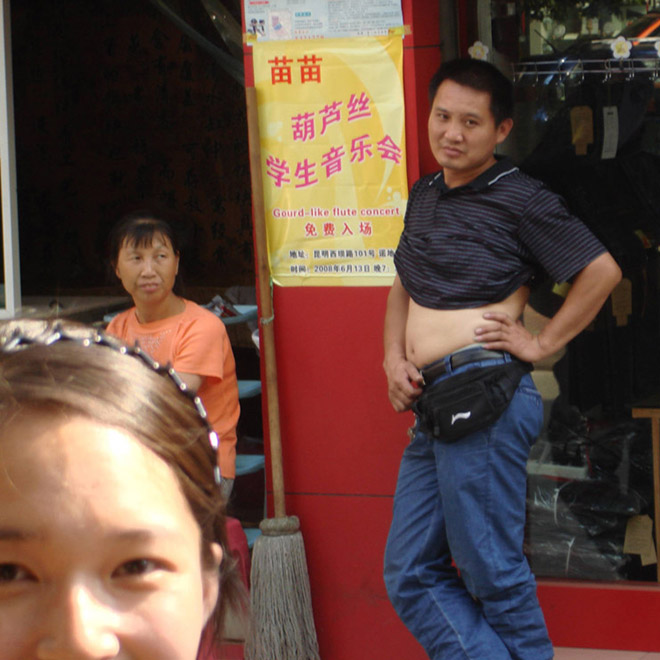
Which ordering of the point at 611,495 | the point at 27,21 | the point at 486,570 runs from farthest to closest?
the point at 27,21, the point at 611,495, the point at 486,570

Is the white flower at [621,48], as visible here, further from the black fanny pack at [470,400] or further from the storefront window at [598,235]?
the black fanny pack at [470,400]

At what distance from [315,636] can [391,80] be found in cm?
196

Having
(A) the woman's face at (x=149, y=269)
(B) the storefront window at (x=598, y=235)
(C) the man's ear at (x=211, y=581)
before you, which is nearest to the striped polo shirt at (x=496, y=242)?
(B) the storefront window at (x=598, y=235)

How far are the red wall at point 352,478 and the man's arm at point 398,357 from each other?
0.33 metres

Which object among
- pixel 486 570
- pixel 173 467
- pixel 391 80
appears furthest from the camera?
pixel 391 80

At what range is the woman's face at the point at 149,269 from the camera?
3.69 meters

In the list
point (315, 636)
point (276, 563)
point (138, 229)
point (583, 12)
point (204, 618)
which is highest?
point (583, 12)

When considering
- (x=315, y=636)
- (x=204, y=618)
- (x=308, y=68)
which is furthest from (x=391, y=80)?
(x=204, y=618)

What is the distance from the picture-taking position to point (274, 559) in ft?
11.9

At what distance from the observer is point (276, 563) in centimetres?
362

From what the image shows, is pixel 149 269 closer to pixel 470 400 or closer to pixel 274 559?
pixel 274 559

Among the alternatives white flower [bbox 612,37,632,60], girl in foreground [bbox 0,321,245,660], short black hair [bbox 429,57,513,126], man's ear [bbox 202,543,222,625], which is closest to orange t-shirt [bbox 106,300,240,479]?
short black hair [bbox 429,57,513,126]

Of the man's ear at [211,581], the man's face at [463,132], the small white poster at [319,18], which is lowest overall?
the man's ear at [211,581]

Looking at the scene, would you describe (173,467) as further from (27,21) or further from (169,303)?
(27,21)
